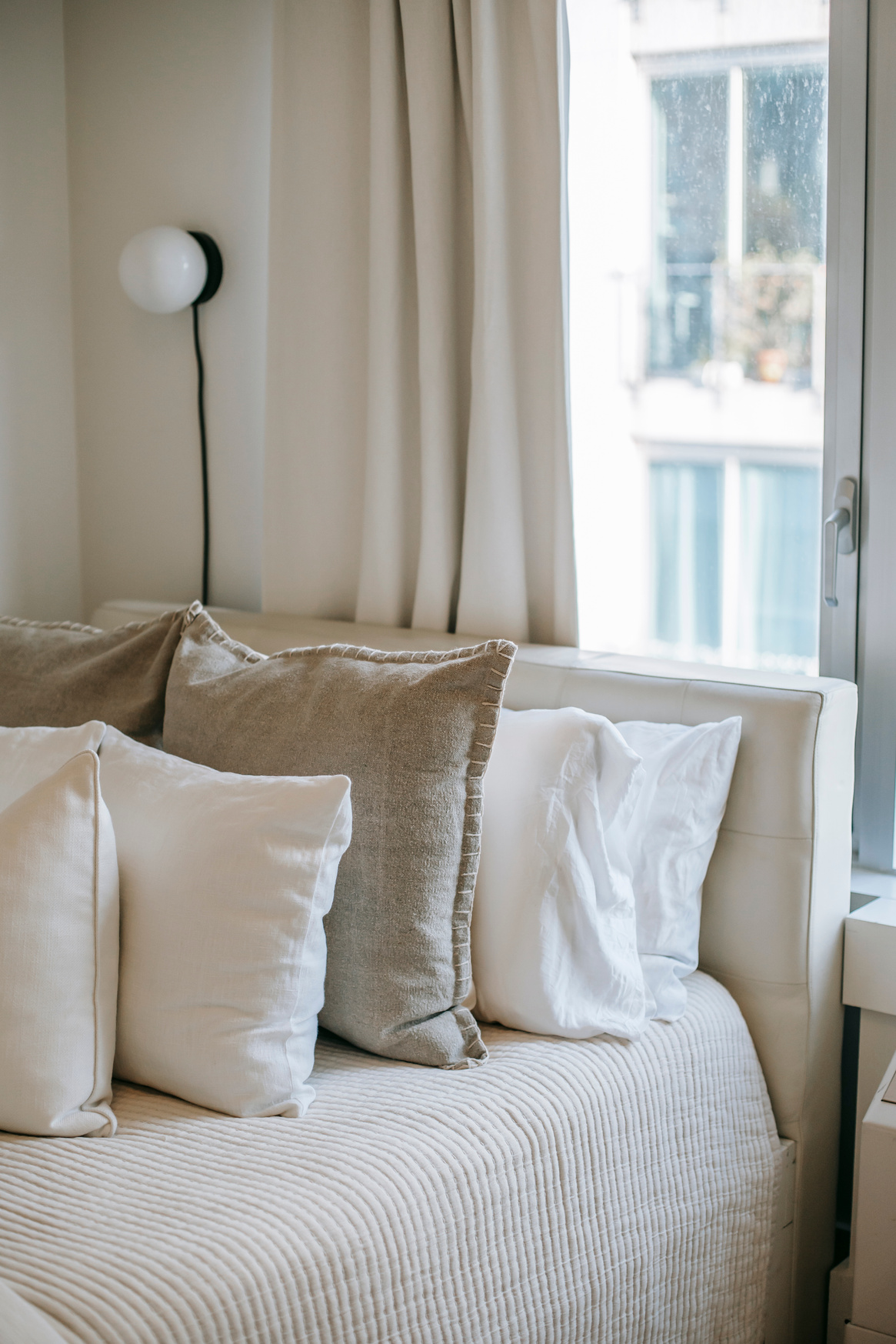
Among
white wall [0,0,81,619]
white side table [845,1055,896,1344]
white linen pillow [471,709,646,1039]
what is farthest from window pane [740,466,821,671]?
white wall [0,0,81,619]

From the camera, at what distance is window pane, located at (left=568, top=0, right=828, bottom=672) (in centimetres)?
187

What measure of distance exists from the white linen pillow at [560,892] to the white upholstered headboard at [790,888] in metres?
0.21

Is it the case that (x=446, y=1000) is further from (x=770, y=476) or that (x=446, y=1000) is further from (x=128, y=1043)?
(x=770, y=476)

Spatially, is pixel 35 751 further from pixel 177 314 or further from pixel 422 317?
pixel 177 314

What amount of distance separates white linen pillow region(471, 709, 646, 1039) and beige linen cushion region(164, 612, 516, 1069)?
77 millimetres

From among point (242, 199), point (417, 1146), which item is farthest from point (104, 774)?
point (242, 199)

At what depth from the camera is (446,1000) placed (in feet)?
4.52

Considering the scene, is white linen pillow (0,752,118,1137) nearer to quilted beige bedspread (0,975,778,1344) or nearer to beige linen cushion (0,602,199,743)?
quilted beige bedspread (0,975,778,1344)

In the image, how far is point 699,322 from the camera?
1.98 metres

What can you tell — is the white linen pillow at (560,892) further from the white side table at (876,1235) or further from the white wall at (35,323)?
the white wall at (35,323)

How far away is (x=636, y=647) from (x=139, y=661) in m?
0.91

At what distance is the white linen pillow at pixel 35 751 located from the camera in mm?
1480

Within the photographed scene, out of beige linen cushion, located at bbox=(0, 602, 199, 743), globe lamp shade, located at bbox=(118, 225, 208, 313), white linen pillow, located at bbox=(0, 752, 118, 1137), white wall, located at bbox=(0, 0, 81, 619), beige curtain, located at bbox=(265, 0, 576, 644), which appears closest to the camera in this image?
white linen pillow, located at bbox=(0, 752, 118, 1137)

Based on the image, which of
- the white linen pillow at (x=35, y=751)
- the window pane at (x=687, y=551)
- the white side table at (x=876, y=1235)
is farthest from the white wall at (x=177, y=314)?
the white side table at (x=876, y=1235)
